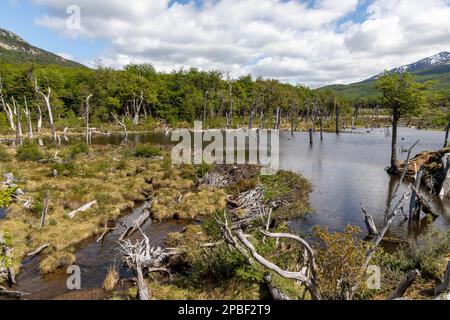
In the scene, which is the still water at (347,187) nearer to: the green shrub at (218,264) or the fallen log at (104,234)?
the green shrub at (218,264)

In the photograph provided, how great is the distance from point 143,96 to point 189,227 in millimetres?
79863

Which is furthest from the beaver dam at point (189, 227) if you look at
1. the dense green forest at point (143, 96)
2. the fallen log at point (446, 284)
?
the dense green forest at point (143, 96)

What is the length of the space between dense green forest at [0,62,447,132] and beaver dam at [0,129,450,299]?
4773 centimetres

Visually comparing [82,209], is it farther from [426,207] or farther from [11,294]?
[426,207]

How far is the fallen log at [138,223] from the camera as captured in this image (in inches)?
752

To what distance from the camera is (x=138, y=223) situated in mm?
20391

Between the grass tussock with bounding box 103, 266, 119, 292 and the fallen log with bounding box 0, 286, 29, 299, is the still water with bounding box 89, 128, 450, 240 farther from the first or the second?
the fallen log with bounding box 0, 286, 29, 299

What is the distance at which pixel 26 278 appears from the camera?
1470cm

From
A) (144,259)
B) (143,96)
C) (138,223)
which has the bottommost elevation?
(138,223)

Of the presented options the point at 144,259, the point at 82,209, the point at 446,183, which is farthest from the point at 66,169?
the point at 446,183

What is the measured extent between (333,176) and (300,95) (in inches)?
3881
